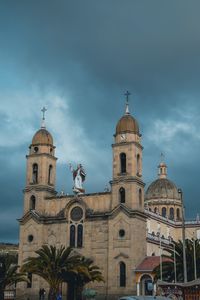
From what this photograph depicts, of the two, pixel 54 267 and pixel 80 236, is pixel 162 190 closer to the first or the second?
pixel 80 236

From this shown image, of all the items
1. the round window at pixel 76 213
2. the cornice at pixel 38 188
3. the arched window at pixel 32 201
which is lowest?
the round window at pixel 76 213

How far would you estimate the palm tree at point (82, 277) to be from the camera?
5603 cm

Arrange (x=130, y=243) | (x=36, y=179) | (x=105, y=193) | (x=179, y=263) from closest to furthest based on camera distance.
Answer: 1. (x=179, y=263)
2. (x=130, y=243)
3. (x=105, y=193)
4. (x=36, y=179)

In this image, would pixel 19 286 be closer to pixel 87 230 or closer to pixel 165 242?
pixel 87 230

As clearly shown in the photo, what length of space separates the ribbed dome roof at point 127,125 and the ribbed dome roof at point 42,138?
10258 millimetres

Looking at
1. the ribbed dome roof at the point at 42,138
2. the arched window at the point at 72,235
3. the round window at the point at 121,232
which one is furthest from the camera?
the ribbed dome roof at the point at 42,138

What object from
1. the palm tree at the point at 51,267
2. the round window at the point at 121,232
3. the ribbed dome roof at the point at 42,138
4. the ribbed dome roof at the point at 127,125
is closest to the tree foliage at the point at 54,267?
the palm tree at the point at 51,267

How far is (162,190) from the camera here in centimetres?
9394

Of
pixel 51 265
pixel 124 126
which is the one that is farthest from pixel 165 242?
pixel 51 265

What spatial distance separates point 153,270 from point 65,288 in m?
12.6

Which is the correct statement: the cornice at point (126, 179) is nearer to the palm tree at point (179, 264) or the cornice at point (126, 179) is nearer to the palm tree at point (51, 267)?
the palm tree at point (179, 264)

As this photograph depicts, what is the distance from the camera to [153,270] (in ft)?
188

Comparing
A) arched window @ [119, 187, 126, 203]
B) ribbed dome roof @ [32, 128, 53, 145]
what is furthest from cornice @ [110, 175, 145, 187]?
ribbed dome roof @ [32, 128, 53, 145]

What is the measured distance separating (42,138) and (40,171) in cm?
445
